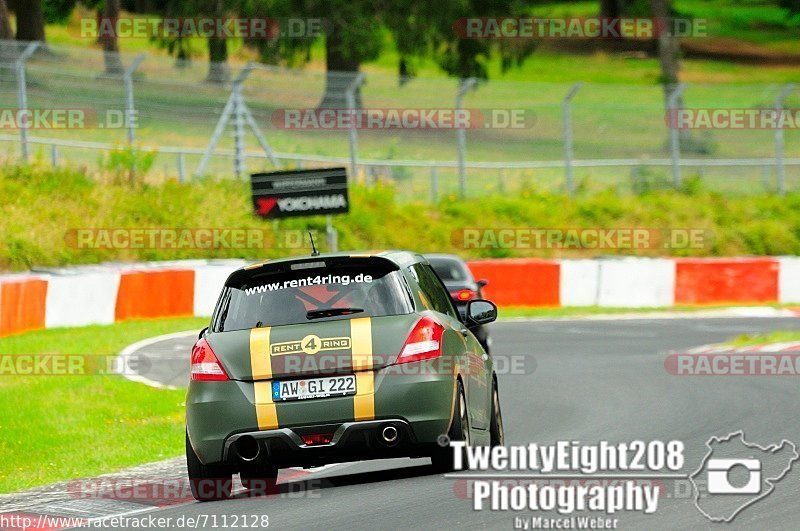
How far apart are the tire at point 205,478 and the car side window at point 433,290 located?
1.69m

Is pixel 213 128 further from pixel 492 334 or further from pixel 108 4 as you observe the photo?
pixel 108 4

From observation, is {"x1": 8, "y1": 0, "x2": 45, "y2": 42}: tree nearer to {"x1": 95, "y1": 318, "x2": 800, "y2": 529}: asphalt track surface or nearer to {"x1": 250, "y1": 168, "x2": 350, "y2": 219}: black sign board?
{"x1": 250, "y1": 168, "x2": 350, "y2": 219}: black sign board

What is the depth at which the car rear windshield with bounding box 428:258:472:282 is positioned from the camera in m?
20.5

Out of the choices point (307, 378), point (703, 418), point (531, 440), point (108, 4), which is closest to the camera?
point (307, 378)

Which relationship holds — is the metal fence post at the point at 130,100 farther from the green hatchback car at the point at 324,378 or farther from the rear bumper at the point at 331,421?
the rear bumper at the point at 331,421

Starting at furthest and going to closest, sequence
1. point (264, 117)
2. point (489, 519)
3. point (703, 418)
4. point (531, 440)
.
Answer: point (264, 117) → point (703, 418) → point (531, 440) → point (489, 519)

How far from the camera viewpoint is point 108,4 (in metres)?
52.3

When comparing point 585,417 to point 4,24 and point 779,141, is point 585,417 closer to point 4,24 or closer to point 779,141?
point 779,141

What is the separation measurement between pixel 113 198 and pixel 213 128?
11.1 ft

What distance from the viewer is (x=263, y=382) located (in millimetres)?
9414

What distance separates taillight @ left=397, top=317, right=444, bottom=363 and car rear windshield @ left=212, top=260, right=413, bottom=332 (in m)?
0.18

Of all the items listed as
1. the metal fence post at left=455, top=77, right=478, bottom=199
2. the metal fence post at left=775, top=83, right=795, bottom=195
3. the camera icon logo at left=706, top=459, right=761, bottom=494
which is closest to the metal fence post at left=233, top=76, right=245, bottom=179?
the metal fence post at left=455, top=77, right=478, bottom=199

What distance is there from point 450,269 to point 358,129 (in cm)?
Answer: 1190

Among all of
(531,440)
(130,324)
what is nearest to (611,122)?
(130,324)
